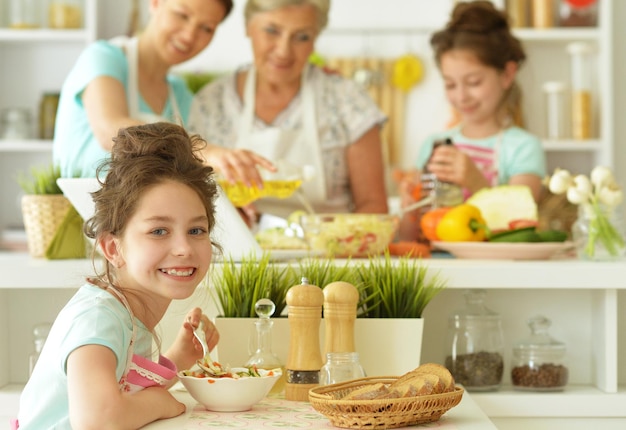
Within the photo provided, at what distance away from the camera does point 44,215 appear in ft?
5.67

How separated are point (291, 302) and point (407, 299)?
216 mm

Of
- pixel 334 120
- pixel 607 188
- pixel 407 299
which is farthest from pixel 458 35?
pixel 407 299

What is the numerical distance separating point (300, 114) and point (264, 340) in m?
1.28

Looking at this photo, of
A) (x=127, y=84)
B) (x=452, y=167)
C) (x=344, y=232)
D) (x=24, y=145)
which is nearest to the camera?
(x=344, y=232)

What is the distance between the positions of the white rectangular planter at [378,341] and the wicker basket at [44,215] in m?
0.48

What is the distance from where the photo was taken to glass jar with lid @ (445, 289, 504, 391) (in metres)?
1.53

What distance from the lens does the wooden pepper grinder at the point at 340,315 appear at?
1.32 metres

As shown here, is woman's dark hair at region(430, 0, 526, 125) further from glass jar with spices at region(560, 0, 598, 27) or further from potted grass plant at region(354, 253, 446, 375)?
potted grass plant at region(354, 253, 446, 375)

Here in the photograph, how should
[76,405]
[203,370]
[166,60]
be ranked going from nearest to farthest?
[76,405]
[203,370]
[166,60]

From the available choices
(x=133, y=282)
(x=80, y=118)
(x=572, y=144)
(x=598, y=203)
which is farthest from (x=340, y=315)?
(x=572, y=144)

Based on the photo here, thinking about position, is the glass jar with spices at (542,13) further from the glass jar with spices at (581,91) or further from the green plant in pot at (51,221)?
the green plant in pot at (51,221)

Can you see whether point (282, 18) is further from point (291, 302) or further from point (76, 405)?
point (76, 405)

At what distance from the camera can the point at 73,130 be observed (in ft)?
6.44

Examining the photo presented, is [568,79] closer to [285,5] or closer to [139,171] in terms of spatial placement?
[285,5]
